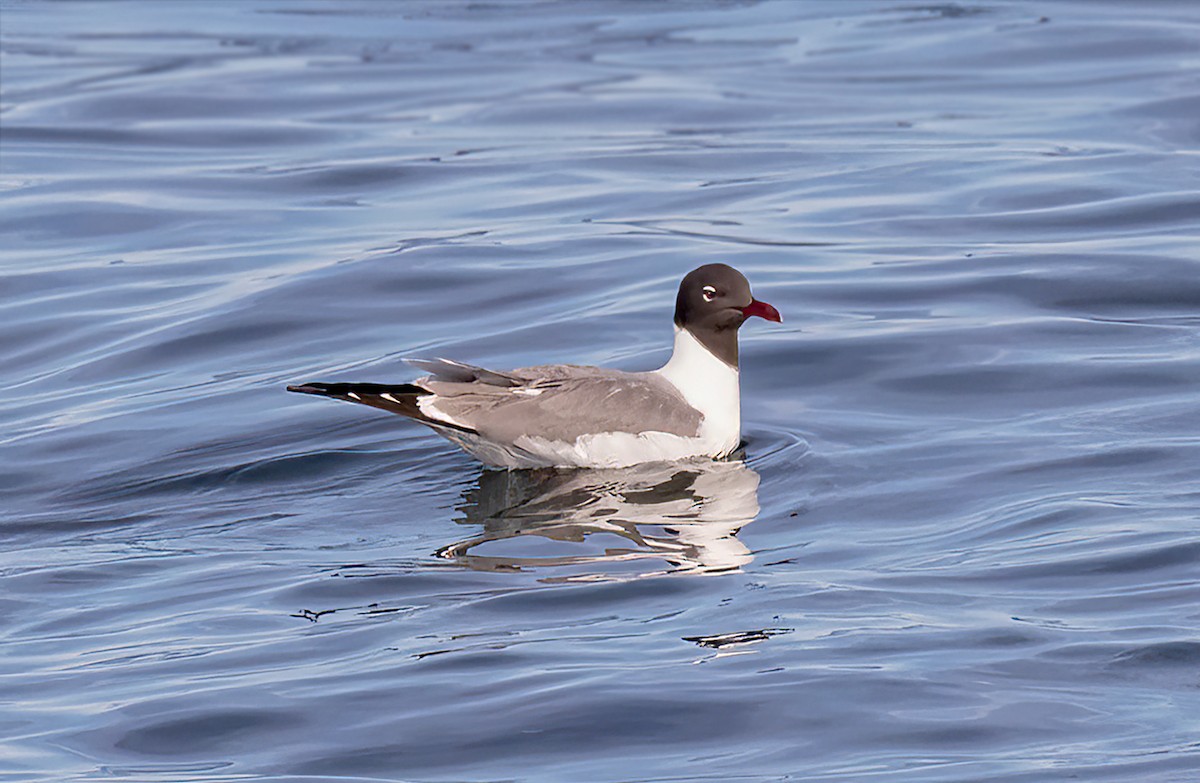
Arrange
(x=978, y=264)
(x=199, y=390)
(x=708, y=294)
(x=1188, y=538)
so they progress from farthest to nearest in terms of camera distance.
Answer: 1. (x=978, y=264)
2. (x=199, y=390)
3. (x=708, y=294)
4. (x=1188, y=538)

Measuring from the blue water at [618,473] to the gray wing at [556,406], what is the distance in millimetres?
283

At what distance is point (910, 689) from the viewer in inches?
278

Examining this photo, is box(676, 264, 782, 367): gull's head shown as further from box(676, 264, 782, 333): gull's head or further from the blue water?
the blue water

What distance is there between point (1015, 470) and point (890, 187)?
8.04m

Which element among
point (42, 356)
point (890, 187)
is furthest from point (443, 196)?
point (42, 356)

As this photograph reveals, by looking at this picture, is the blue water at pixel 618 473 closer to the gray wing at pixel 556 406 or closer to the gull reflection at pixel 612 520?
the gull reflection at pixel 612 520

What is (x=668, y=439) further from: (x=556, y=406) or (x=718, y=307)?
(x=718, y=307)

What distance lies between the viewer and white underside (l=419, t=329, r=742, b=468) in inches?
409

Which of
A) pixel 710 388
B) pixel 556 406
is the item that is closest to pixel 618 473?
pixel 556 406

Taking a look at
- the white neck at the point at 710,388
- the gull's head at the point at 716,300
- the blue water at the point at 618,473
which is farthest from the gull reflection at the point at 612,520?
the gull's head at the point at 716,300

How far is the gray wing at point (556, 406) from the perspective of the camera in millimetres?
10320

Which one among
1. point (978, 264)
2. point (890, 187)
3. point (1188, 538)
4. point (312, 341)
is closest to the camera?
point (1188, 538)

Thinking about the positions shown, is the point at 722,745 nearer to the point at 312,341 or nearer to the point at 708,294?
the point at 708,294

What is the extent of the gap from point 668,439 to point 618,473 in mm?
337
